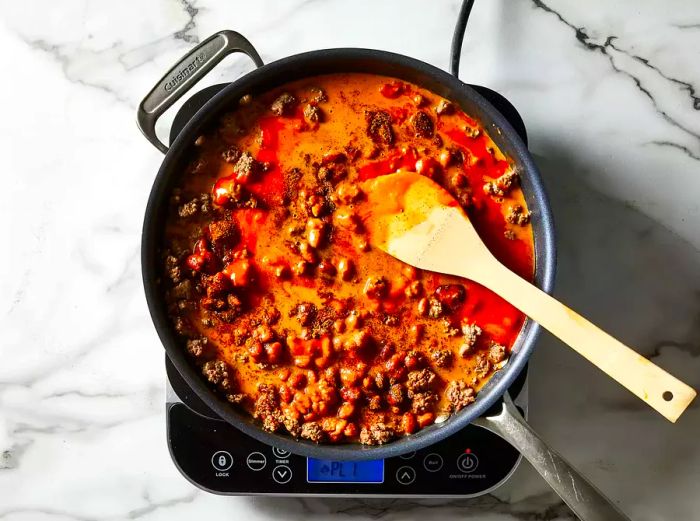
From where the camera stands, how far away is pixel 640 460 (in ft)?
4.72

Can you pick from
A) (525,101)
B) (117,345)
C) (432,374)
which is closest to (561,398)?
(432,374)

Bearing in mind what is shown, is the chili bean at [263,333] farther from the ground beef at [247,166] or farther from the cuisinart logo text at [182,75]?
the cuisinart logo text at [182,75]

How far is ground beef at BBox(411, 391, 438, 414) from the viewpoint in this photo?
126cm

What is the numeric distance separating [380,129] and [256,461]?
0.61m

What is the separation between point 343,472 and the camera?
Result: 134 cm

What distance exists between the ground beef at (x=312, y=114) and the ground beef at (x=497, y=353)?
48cm

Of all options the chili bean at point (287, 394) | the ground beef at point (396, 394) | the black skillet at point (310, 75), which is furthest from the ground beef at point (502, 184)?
the chili bean at point (287, 394)

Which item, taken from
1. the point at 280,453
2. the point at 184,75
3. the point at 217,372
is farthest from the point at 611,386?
the point at 184,75

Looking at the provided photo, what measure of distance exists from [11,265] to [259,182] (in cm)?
54

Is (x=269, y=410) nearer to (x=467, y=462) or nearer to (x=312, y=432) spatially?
(x=312, y=432)

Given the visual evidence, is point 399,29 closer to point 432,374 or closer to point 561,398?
point 432,374

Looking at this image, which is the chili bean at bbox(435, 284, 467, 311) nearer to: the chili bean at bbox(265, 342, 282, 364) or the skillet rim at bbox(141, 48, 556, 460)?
the skillet rim at bbox(141, 48, 556, 460)

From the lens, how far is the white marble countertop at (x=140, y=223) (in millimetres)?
1434

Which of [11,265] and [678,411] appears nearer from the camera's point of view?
[678,411]
